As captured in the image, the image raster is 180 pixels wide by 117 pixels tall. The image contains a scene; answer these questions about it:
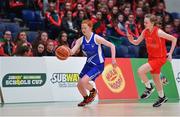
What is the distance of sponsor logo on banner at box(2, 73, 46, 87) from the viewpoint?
477 inches

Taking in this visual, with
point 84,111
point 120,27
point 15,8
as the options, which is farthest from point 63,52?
point 120,27

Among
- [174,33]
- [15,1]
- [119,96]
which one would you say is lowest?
[119,96]

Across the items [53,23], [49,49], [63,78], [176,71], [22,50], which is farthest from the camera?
[53,23]

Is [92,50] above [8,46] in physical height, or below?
above

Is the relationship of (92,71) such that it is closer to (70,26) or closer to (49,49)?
(49,49)

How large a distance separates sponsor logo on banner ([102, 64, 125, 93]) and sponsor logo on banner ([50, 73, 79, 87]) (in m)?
1.02

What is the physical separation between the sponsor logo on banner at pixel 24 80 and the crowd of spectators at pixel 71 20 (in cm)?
143

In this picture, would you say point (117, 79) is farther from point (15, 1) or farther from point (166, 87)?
point (15, 1)

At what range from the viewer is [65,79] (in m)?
13.2

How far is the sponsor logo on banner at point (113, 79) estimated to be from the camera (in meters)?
14.0

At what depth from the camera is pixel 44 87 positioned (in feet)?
41.5

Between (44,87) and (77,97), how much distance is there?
103cm

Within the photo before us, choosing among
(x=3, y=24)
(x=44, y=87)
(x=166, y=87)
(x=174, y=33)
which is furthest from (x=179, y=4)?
(x=44, y=87)

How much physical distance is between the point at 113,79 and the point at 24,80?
2829mm
